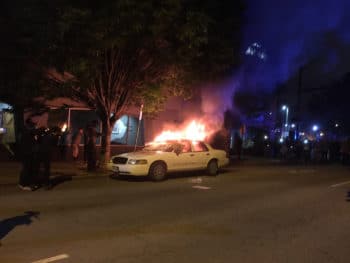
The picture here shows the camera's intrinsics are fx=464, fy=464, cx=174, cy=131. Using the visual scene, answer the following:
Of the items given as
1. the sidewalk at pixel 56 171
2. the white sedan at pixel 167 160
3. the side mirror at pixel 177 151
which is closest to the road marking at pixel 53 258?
the sidewalk at pixel 56 171

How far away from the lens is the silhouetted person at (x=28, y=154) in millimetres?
11977

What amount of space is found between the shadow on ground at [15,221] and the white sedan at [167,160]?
19.3ft

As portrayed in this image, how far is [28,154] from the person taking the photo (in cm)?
1198

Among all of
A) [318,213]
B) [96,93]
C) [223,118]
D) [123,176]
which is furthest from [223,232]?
[223,118]

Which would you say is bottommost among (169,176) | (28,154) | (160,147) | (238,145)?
(169,176)

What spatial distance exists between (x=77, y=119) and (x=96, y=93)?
17.4 ft

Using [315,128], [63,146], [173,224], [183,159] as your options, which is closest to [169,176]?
[183,159]

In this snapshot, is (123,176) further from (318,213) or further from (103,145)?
(318,213)

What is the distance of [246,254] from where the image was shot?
630 centimetres

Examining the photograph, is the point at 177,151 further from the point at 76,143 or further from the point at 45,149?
the point at 76,143

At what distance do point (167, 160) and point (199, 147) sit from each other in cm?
185

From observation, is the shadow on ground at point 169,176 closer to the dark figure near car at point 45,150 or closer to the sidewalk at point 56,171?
the sidewalk at point 56,171

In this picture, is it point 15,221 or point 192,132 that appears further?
point 192,132

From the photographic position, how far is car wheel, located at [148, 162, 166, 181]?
14.7 meters
